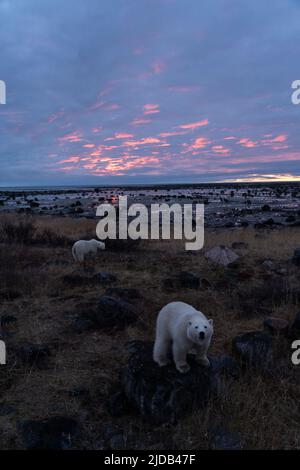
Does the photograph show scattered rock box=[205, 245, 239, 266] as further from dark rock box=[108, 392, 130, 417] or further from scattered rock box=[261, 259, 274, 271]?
dark rock box=[108, 392, 130, 417]

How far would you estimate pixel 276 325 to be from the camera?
7.06 metres

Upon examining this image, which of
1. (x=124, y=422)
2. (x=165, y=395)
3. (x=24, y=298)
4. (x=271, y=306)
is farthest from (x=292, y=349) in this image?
(x=24, y=298)

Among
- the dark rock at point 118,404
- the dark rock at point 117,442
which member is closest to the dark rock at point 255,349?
the dark rock at point 118,404

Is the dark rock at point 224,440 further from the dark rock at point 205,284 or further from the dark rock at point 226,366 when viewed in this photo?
the dark rock at point 205,284

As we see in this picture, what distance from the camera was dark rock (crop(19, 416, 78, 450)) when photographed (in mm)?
4227

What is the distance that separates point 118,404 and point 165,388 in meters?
0.64

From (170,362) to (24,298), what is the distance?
4942 millimetres

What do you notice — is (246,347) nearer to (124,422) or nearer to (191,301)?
(124,422)

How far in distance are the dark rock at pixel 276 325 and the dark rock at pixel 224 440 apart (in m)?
3.00

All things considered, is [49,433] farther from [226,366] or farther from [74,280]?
[74,280]

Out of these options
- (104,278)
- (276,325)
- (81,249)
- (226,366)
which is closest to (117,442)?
(226,366)

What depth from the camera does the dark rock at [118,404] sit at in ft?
15.7

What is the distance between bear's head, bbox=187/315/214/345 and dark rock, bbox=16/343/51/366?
2661 mm

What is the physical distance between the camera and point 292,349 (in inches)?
251
